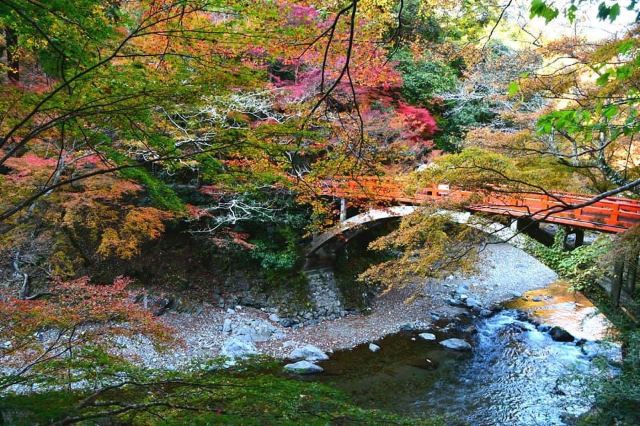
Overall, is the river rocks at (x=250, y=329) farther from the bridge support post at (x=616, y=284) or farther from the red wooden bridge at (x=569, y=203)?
the bridge support post at (x=616, y=284)

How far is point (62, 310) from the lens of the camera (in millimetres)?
4586

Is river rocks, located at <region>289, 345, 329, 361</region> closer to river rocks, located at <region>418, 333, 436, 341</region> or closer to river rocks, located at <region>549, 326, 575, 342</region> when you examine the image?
river rocks, located at <region>418, 333, 436, 341</region>

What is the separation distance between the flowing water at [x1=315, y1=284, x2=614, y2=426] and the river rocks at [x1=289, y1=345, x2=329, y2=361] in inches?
8.8

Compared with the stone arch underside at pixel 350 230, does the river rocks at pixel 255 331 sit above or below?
below

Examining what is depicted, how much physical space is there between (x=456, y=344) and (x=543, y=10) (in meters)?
7.99

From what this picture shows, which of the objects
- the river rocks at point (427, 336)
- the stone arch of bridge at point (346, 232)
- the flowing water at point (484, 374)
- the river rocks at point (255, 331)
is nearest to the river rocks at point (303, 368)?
the flowing water at point (484, 374)

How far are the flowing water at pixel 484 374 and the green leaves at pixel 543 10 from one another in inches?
213

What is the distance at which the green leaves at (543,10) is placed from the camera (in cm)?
155

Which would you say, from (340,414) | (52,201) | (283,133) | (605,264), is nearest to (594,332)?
(605,264)

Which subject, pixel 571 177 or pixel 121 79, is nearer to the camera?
pixel 121 79

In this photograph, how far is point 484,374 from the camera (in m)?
7.38

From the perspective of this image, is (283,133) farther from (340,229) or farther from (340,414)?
(340,229)

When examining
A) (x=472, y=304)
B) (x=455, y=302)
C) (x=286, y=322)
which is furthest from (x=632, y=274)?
(x=286, y=322)

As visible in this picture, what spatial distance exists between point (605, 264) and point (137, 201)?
29.3 ft
